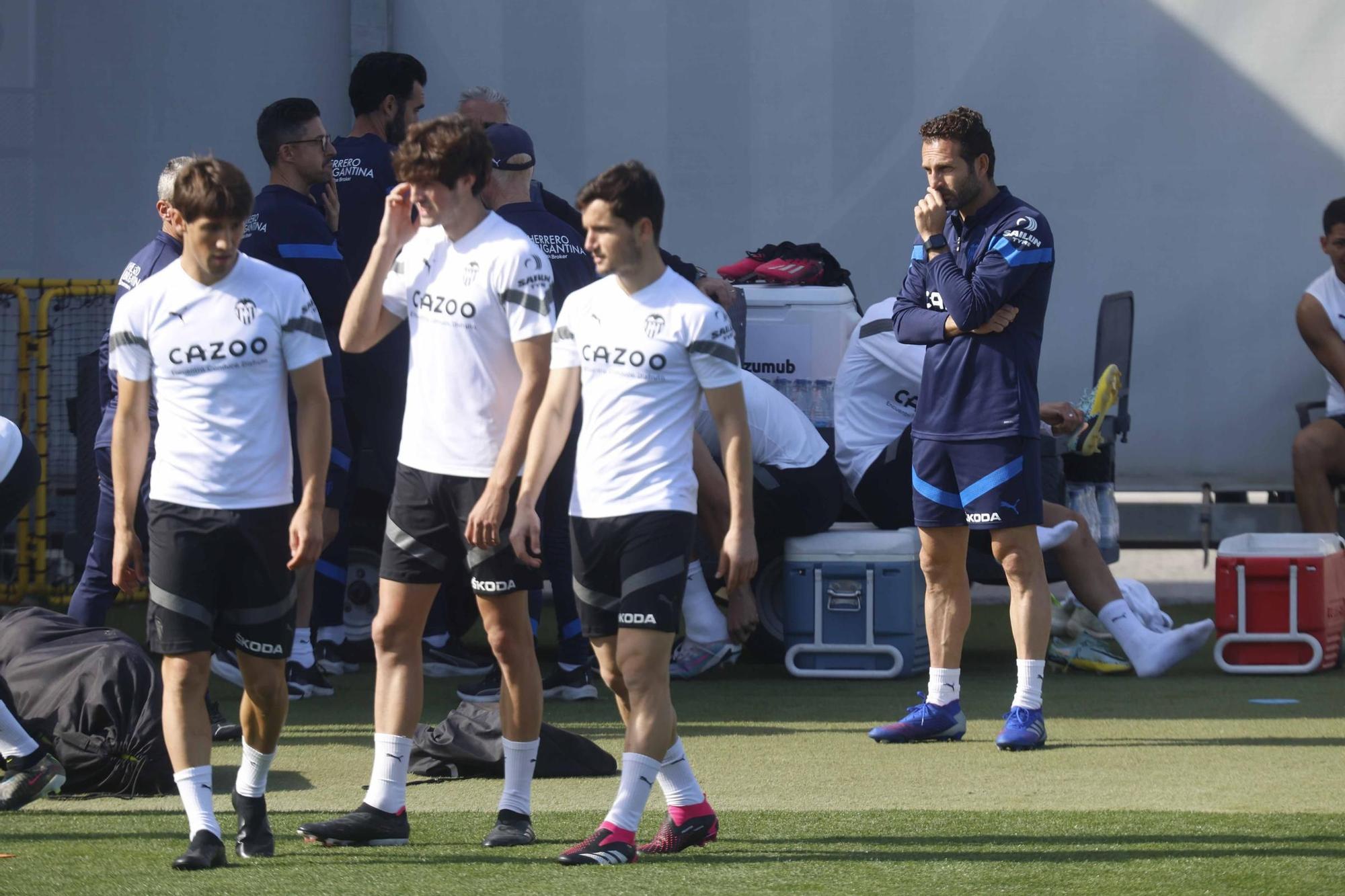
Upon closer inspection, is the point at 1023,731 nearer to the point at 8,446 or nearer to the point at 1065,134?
the point at 8,446

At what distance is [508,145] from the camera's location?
594cm

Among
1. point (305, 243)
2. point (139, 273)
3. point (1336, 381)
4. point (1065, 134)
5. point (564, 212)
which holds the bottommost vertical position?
point (1336, 381)

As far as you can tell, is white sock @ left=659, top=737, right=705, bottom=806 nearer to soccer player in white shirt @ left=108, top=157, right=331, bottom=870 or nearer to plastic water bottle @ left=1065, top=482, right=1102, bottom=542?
soccer player in white shirt @ left=108, top=157, right=331, bottom=870

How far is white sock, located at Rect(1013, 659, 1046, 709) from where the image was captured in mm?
5418

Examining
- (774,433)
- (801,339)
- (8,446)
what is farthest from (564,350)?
(801,339)

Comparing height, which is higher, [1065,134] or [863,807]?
[1065,134]

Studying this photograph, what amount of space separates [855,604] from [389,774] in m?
2.88

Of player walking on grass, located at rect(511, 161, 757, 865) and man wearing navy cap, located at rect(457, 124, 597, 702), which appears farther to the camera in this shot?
man wearing navy cap, located at rect(457, 124, 597, 702)

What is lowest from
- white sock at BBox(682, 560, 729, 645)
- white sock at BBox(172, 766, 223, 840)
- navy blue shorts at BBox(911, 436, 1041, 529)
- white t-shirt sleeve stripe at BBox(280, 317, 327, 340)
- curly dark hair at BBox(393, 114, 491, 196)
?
white sock at BBox(172, 766, 223, 840)

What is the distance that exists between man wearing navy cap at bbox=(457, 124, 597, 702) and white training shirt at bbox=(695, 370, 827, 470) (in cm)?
64

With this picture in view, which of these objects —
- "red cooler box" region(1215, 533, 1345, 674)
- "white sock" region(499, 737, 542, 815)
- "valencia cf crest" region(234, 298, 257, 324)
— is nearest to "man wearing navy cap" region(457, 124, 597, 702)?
"white sock" region(499, 737, 542, 815)

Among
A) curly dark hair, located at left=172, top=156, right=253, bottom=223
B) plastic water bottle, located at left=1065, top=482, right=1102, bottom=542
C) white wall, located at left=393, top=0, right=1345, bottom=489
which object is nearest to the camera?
curly dark hair, located at left=172, top=156, right=253, bottom=223

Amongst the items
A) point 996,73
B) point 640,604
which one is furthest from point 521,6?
point 640,604

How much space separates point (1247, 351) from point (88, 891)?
18.1 feet
